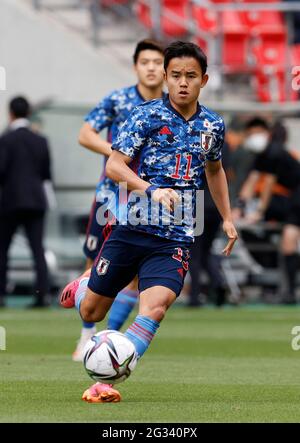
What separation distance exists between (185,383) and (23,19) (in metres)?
14.0

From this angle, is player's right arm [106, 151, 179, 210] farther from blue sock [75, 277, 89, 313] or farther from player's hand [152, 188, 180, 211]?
blue sock [75, 277, 89, 313]

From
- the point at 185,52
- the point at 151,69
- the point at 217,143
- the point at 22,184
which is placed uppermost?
the point at 185,52

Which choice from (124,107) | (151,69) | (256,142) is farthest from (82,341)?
(256,142)

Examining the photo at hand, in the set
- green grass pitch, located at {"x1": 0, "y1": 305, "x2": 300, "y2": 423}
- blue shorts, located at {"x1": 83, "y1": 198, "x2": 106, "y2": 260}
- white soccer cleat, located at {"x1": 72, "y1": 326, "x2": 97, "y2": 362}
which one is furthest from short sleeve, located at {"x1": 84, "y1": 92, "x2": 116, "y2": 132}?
green grass pitch, located at {"x1": 0, "y1": 305, "x2": 300, "y2": 423}

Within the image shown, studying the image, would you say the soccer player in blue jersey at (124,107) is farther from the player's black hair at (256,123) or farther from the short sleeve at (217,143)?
the player's black hair at (256,123)

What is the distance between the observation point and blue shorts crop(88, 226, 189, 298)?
788cm

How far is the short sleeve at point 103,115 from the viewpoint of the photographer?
10.5 m

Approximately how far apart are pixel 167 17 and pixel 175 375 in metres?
13.1

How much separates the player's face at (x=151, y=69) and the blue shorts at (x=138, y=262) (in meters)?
2.59

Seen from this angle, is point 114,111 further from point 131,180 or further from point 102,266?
point 131,180

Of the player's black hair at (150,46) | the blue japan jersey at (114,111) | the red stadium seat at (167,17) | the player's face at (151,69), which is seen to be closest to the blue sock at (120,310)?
the blue japan jersey at (114,111)

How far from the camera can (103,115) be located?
1048 cm

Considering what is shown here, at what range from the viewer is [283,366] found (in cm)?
1040
